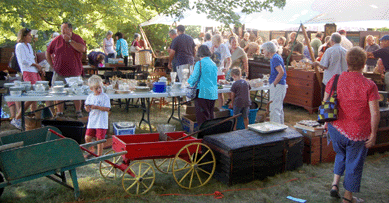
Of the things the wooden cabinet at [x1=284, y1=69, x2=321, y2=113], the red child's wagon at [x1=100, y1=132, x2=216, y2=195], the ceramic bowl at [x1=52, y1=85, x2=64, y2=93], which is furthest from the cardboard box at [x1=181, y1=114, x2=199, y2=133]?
the wooden cabinet at [x1=284, y1=69, x2=321, y2=113]

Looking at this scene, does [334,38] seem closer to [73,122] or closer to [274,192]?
[274,192]

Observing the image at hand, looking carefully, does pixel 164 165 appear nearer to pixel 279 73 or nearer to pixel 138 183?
pixel 138 183

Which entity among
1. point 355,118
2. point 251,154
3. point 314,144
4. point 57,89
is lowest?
point 314,144

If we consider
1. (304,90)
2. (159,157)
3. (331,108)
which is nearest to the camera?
(331,108)

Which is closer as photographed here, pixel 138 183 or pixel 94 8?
pixel 138 183

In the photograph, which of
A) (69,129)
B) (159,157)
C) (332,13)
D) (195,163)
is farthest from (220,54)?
(159,157)

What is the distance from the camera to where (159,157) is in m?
4.25

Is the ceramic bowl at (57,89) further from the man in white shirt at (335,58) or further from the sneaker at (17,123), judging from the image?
the man in white shirt at (335,58)

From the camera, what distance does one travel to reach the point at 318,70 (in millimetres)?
8914

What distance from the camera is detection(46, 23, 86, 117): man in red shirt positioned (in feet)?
22.1

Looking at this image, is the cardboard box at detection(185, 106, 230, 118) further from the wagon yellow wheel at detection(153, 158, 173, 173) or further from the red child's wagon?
the red child's wagon

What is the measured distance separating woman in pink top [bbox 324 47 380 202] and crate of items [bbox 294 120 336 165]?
4.55ft

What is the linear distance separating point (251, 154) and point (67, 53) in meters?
4.23

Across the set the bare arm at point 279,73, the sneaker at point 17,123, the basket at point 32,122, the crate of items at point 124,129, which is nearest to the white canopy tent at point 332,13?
the bare arm at point 279,73
